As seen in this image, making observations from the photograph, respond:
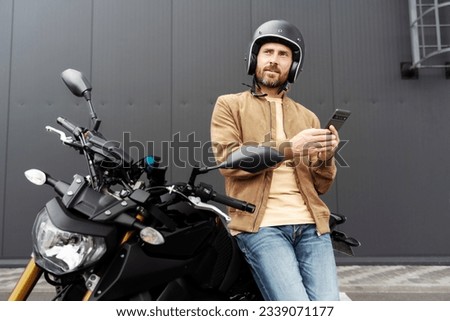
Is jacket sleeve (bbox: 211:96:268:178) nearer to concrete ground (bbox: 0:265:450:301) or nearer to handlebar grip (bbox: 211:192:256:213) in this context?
handlebar grip (bbox: 211:192:256:213)

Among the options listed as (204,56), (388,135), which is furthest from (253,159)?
(388,135)

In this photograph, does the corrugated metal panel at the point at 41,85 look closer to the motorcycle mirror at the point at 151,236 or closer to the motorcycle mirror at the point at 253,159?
the motorcycle mirror at the point at 151,236

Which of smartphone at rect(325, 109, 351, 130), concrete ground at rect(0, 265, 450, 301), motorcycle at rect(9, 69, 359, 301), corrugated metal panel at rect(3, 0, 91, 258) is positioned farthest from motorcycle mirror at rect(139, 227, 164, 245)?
corrugated metal panel at rect(3, 0, 91, 258)

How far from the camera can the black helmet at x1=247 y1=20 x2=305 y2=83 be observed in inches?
75.2

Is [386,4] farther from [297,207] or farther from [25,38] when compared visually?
[25,38]

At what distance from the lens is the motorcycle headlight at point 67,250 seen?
1.14m

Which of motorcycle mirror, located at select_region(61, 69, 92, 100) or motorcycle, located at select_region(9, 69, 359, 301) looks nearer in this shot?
motorcycle, located at select_region(9, 69, 359, 301)

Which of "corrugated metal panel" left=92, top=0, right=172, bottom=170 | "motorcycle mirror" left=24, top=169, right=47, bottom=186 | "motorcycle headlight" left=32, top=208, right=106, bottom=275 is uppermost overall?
"corrugated metal panel" left=92, top=0, right=172, bottom=170

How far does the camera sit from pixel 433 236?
5.08 m

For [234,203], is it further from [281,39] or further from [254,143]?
[281,39]

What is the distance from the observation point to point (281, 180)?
5.77 feet

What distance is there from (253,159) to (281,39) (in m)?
1.01

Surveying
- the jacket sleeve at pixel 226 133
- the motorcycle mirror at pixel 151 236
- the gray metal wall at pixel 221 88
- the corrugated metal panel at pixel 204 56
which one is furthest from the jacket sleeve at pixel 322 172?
the corrugated metal panel at pixel 204 56
